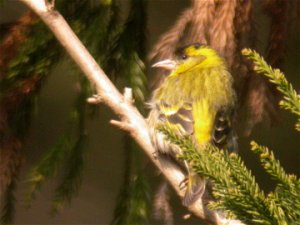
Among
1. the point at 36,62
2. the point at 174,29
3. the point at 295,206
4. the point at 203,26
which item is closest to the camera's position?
the point at 295,206

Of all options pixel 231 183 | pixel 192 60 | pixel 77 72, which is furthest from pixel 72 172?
pixel 231 183

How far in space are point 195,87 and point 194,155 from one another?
1.04 metres

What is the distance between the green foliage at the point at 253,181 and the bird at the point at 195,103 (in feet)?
2.05

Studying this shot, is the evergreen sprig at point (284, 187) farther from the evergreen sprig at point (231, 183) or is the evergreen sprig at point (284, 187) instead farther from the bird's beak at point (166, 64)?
the bird's beak at point (166, 64)

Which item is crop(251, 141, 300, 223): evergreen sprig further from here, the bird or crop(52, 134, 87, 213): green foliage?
crop(52, 134, 87, 213): green foliage

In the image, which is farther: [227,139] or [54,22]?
[227,139]

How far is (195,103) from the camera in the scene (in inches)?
71.4

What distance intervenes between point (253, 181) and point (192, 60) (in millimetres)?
1237

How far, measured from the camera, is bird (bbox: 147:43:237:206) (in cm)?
164

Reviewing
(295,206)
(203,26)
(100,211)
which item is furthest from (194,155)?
(100,211)

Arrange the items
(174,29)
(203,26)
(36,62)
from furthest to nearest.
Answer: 1. (36,62)
2. (174,29)
3. (203,26)

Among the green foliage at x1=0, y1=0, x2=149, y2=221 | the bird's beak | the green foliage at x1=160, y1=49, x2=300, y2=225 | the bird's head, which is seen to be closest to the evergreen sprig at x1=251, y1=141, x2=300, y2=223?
the green foliage at x1=160, y1=49, x2=300, y2=225

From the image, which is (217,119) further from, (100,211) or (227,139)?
(100,211)

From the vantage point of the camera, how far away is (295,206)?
0.86m
